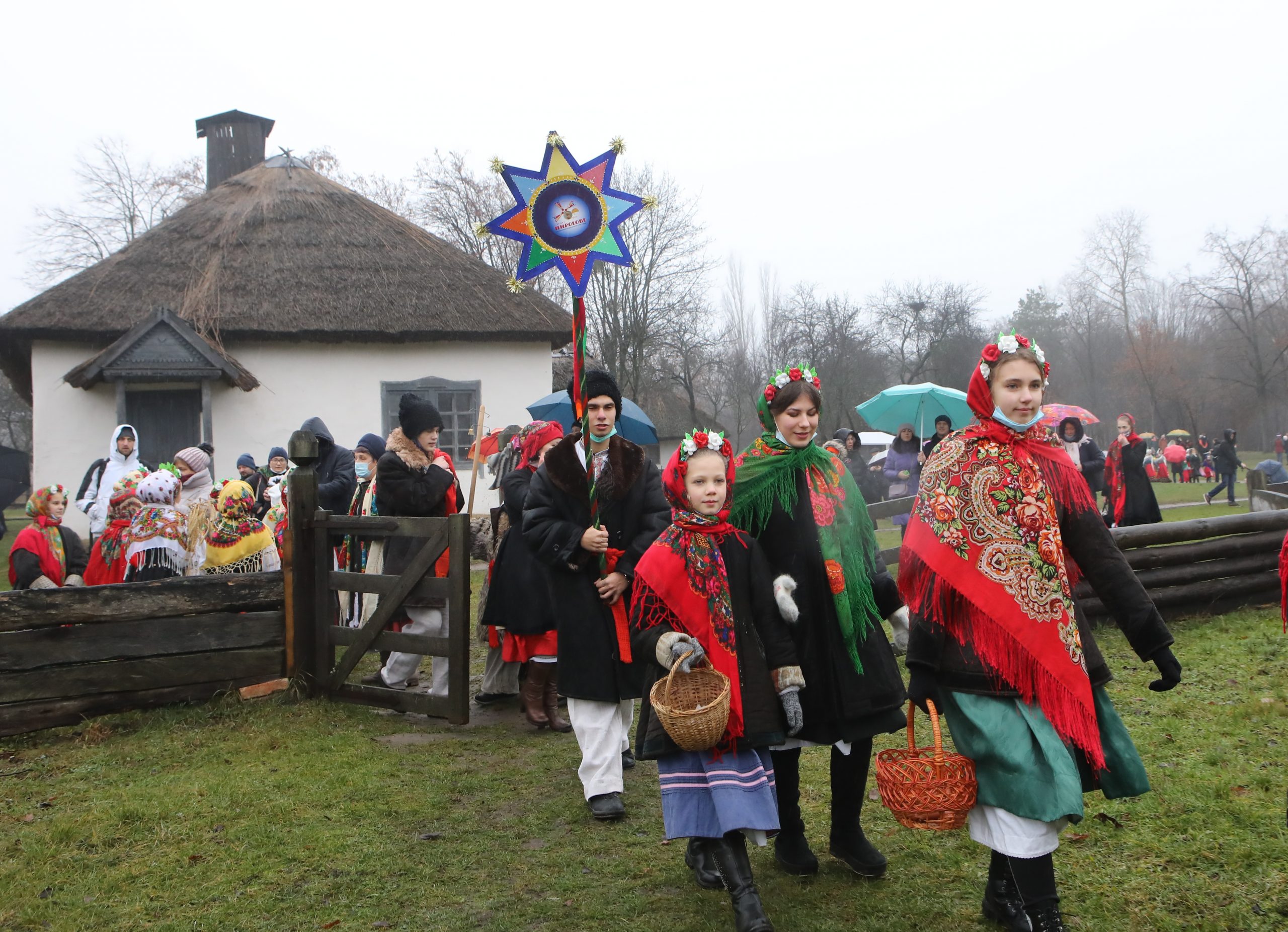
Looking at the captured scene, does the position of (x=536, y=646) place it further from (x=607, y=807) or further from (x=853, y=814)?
(x=853, y=814)

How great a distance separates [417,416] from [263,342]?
1169cm

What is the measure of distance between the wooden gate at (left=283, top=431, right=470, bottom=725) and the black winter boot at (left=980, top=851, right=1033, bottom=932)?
3324mm

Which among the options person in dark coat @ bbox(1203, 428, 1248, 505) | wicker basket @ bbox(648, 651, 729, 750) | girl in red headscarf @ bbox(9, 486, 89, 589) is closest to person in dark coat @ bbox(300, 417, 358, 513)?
girl in red headscarf @ bbox(9, 486, 89, 589)

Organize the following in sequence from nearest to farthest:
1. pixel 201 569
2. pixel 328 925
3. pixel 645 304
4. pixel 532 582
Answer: pixel 328 925 < pixel 532 582 < pixel 201 569 < pixel 645 304

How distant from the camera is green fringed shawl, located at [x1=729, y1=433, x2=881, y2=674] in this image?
11.6 ft

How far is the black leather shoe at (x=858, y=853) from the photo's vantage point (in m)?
3.59

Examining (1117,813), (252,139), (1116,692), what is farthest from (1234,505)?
(252,139)

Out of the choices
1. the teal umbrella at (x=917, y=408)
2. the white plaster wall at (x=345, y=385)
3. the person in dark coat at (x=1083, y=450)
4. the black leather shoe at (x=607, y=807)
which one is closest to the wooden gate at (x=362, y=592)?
the black leather shoe at (x=607, y=807)

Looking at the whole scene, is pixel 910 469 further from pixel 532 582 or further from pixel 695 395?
pixel 695 395

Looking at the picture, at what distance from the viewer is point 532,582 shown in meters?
5.75

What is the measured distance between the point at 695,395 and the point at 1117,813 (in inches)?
1337

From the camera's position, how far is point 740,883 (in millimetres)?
3168

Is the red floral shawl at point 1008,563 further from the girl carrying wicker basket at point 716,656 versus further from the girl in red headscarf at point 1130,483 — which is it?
the girl in red headscarf at point 1130,483

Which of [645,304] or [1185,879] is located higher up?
[645,304]
